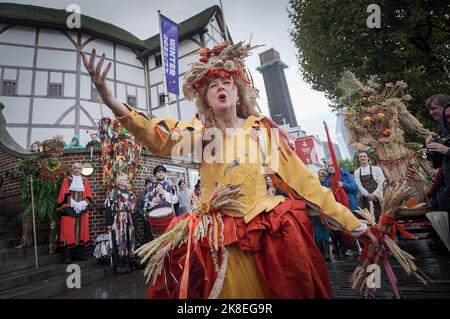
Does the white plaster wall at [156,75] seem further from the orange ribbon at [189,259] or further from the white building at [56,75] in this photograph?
the orange ribbon at [189,259]

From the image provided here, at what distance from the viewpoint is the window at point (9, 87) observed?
12291mm

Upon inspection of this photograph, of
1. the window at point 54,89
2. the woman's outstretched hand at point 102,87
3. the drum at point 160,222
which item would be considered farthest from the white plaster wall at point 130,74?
the woman's outstretched hand at point 102,87

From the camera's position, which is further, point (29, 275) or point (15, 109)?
point (15, 109)

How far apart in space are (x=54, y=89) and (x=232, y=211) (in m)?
→ 15.3

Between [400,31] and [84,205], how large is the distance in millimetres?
9500

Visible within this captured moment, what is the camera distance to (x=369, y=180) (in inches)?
203

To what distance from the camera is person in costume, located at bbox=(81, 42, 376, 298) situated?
127cm

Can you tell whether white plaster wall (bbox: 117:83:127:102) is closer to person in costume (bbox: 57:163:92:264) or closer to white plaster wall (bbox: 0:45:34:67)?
white plaster wall (bbox: 0:45:34:67)

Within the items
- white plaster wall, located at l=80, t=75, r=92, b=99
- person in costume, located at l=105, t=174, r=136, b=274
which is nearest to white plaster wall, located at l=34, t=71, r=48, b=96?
white plaster wall, located at l=80, t=75, r=92, b=99

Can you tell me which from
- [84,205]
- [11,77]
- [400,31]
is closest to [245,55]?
[84,205]

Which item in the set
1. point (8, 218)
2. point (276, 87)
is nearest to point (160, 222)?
point (8, 218)

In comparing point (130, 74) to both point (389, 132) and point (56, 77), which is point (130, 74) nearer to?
point (56, 77)

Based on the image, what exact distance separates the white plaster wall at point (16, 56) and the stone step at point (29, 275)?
492 inches

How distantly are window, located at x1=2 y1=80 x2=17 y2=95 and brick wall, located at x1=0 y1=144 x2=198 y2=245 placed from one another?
618 cm
